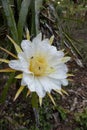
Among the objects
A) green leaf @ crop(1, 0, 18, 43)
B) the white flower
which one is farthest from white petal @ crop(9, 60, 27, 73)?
green leaf @ crop(1, 0, 18, 43)

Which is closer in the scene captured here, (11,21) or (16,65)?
(16,65)

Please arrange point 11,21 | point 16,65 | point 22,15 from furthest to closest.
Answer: point 22,15, point 11,21, point 16,65

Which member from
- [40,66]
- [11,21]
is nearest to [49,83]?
[40,66]

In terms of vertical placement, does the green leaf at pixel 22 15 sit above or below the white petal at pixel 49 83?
above

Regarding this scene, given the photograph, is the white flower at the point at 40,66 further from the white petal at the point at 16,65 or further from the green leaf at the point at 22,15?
the green leaf at the point at 22,15

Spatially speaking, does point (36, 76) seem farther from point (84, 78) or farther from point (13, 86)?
point (84, 78)

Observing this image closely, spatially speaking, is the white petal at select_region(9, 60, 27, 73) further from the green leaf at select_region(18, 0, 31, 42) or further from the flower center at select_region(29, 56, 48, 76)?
the green leaf at select_region(18, 0, 31, 42)

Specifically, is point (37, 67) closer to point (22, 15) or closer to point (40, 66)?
point (40, 66)

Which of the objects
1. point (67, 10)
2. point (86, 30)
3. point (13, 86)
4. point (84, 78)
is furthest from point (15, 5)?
point (67, 10)

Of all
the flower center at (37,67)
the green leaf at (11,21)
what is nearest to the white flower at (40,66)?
the flower center at (37,67)
